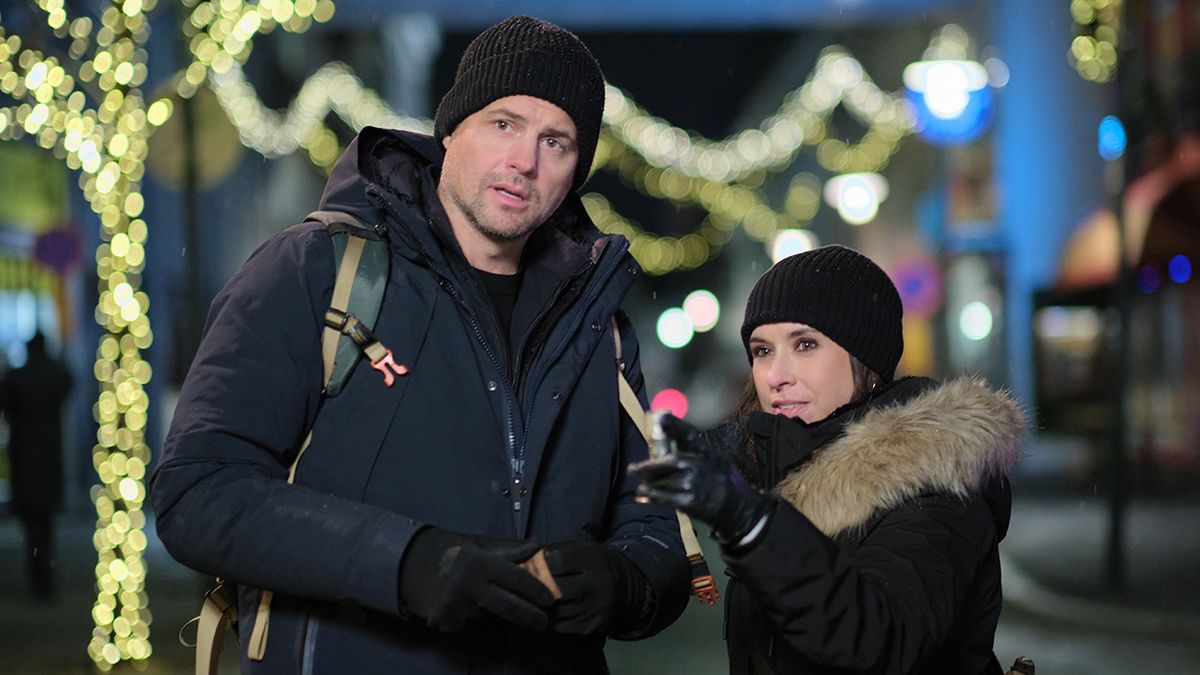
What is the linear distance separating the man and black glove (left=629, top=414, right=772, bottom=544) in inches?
13.8

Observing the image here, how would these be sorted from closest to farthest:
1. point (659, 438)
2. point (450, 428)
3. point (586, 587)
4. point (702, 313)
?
point (659, 438) → point (586, 587) → point (450, 428) → point (702, 313)

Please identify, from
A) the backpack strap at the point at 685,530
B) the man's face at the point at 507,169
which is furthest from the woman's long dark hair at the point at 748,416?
the man's face at the point at 507,169

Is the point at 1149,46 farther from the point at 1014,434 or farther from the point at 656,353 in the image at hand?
the point at 656,353

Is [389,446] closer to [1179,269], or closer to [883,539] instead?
[883,539]

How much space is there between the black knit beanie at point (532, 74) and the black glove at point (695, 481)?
1.11 m

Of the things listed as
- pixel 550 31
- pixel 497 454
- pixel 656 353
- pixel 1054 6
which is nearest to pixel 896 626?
pixel 497 454

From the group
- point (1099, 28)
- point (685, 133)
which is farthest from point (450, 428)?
point (685, 133)

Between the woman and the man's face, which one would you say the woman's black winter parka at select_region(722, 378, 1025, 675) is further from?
the man's face

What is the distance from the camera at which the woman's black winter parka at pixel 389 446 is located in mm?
2396

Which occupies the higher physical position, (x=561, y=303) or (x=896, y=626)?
(x=561, y=303)

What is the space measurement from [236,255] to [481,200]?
24536mm

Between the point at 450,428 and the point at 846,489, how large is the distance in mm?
774

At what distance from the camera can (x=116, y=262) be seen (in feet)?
27.5

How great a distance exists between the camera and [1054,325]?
22.3 metres
